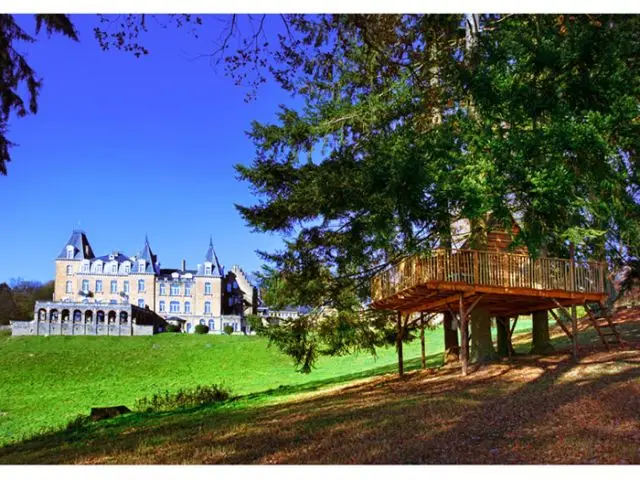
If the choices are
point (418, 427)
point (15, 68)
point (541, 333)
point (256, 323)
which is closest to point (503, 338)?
point (541, 333)

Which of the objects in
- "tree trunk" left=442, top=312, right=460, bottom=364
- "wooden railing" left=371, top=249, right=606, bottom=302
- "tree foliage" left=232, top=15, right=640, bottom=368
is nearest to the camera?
"tree foliage" left=232, top=15, right=640, bottom=368

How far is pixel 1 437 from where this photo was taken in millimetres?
8641

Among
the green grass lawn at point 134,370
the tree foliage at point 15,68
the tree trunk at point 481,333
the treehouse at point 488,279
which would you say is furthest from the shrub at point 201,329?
the tree foliage at point 15,68

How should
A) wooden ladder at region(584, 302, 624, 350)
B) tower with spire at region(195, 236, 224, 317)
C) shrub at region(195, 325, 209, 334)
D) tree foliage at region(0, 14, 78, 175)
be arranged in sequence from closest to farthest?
1. tree foliage at region(0, 14, 78, 175)
2. wooden ladder at region(584, 302, 624, 350)
3. tower with spire at region(195, 236, 224, 317)
4. shrub at region(195, 325, 209, 334)

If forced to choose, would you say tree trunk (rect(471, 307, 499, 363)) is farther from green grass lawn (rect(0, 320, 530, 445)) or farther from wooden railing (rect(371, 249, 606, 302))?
green grass lawn (rect(0, 320, 530, 445))

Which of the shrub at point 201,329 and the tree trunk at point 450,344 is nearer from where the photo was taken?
the tree trunk at point 450,344

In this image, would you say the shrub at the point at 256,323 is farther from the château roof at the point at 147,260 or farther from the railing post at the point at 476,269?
the château roof at the point at 147,260

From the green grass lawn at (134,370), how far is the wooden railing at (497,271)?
300cm

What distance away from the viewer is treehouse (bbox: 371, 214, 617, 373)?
7.31 m

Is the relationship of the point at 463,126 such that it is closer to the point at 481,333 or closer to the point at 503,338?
the point at 481,333

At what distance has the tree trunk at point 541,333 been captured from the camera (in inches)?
365

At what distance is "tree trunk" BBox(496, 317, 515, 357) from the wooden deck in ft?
3.89

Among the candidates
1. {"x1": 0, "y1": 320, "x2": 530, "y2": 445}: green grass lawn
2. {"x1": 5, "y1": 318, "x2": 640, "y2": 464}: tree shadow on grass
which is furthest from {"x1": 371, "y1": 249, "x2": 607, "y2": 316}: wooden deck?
{"x1": 0, "y1": 320, "x2": 530, "y2": 445}: green grass lawn
